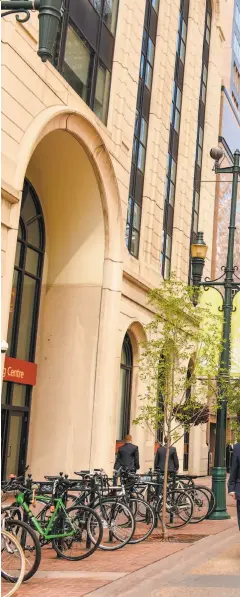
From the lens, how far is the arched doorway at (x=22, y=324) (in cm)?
2077

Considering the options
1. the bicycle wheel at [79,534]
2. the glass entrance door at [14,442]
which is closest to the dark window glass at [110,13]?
the glass entrance door at [14,442]

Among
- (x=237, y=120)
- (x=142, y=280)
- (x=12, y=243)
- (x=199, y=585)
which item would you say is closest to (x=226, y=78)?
(x=237, y=120)

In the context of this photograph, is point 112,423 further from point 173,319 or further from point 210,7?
point 210,7

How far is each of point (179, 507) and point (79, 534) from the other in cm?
556

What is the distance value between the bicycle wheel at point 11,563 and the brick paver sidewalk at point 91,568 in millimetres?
194

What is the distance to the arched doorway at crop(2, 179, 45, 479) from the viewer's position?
2077 centimetres

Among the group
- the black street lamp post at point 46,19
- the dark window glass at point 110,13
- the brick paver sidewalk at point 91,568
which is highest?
the dark window glass at point 110,13

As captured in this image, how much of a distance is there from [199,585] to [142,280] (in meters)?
17.4

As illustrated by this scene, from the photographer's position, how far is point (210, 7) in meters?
37.2

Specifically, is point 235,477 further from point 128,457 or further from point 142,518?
point 128,457

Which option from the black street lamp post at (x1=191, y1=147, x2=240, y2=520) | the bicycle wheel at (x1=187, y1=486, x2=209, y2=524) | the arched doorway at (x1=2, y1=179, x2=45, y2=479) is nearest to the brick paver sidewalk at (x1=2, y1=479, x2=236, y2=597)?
the bicycle wheel at (x1=187, y1=486, x2=209, y2=524)

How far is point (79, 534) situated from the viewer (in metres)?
10.6

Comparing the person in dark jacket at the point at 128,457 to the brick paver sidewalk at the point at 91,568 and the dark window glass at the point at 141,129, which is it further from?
the dark window glass at the point at 141,129

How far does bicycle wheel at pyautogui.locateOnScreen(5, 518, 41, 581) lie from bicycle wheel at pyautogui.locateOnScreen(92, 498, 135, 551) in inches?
113
